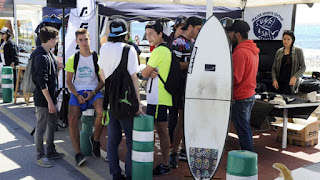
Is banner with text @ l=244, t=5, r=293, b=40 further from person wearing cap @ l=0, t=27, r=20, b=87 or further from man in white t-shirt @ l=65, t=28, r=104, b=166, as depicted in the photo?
person wearing cap @ l=0, t=27, r=20, b=87

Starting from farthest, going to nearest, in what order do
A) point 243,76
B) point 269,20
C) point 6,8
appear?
point 6,8 < point 269,20 < point 243,76

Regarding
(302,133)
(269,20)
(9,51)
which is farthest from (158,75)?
(9,51)

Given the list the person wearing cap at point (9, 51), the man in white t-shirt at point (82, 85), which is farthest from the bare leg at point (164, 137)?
the person wearing cap at point (9, 51)

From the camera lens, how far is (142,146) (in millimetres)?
4281

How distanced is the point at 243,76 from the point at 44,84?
252 cm

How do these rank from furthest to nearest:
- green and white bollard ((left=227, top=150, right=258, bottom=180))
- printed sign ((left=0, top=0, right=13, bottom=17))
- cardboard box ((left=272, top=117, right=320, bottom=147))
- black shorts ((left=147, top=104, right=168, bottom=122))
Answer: printed sign ((left=0, top=0, right=13, bottom=17)), cardboard box ((left=272, top=117, right=320, bottom=147)), black shorts ((left=147, top=104, right=168, bottom=122)), green and white bollard ((left=227, top=150, right=258, bottom=180))

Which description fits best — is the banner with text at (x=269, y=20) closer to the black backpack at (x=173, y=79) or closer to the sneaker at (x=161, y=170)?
the black backpack at (x=173, y=79)

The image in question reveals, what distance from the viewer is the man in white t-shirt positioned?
17.4 feet

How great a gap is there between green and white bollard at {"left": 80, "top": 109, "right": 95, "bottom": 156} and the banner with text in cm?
623

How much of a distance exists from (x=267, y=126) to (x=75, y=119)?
169 inches

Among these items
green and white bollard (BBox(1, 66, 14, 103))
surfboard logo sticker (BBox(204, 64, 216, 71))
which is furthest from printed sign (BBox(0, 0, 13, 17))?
surfboard logo sticker (BBox(204, 64, 216, 71))

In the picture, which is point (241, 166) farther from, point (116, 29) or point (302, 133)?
point (302, 133)

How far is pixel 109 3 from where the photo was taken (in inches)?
337

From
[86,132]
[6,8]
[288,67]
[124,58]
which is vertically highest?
[6,8]
